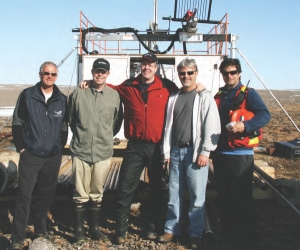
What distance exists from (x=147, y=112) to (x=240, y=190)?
137cm

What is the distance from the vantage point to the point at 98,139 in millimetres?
4332

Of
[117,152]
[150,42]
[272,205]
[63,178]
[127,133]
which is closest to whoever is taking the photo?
[127,133]

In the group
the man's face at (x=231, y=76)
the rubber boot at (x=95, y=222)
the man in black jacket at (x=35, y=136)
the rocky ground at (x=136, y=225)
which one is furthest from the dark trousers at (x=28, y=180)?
the man's face at (x=231, y=76)

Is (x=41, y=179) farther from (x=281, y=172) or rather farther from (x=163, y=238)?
(x=281, y=172)

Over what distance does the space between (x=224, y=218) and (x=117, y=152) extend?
3987mm

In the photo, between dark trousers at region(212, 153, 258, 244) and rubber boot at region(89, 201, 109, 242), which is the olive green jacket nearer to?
rubber boot at region(89, 201, 109, 242)

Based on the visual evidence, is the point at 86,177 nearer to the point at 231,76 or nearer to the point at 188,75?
the point at 188,75

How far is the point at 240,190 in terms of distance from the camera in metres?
4.21

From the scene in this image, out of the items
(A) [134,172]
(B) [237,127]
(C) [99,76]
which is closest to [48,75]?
(C) [99,76]

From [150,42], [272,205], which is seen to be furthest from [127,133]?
[150,42]

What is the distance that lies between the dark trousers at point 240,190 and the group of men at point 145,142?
0.01 m

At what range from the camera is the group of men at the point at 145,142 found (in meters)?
4.16

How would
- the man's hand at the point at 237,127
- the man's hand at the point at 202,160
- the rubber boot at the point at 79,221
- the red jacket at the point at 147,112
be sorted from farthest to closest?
1. the rubber boot at the point at 79,221
2. the red jacket at the point at 147,112
3. the man's hand at the point at 202,160
4. the man's hand at the point at 237,127

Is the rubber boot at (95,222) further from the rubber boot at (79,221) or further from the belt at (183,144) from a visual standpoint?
the belt at (183,144)
